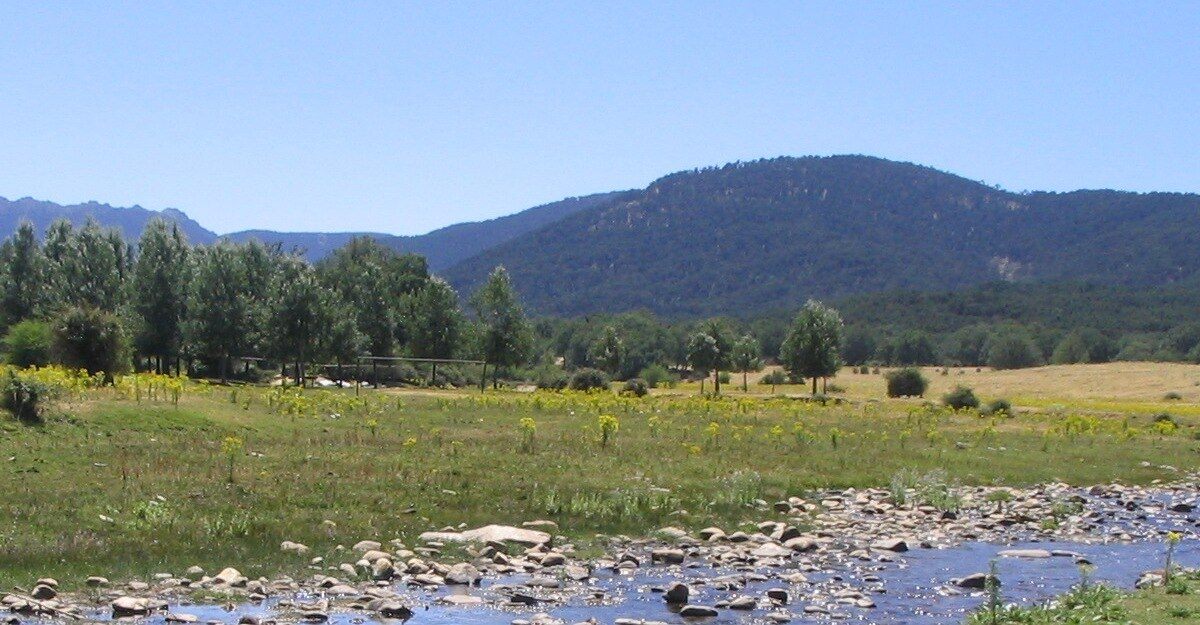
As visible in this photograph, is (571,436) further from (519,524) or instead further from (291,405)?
(519,524)

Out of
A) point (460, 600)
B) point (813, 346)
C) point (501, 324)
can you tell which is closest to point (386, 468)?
point (460, 600)

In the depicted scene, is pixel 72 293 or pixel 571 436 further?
pixel 72 293

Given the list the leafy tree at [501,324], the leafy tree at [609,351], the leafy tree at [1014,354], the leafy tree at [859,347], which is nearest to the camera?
the leafy tree at [501,324]

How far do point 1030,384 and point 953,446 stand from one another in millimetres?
61063

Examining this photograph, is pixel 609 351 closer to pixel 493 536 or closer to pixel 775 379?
pixel 775 379

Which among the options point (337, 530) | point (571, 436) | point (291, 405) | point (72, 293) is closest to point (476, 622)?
point (337, 530)

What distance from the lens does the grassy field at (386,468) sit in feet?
59.2

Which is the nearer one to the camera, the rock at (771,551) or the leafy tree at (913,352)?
the rock at (771,551)

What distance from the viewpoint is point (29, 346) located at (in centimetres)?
4962

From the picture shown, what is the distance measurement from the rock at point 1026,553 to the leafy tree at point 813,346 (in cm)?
6111

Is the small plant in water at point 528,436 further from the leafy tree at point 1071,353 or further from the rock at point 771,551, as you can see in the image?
the leafy tree at point 1071,353

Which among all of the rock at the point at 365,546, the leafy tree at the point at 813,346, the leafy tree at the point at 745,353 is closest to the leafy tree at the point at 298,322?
the leafy tree at the point at 813,346

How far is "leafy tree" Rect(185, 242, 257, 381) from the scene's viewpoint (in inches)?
2950

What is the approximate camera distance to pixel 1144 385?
8469cm
